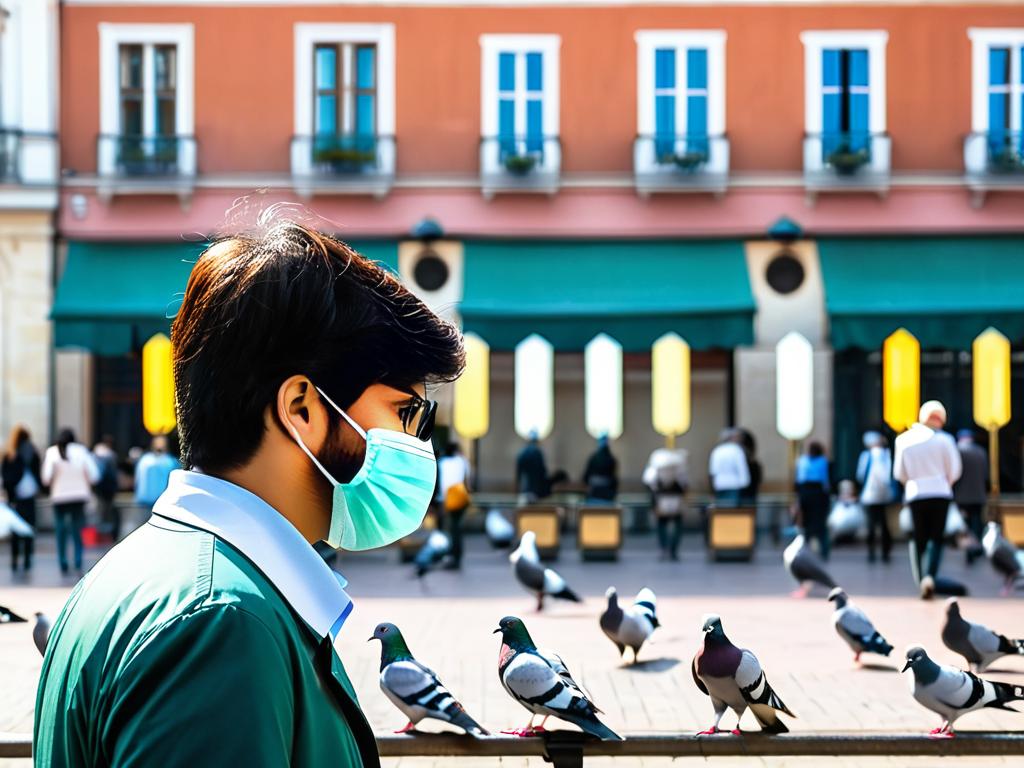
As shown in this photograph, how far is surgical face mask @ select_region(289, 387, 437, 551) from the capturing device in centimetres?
204

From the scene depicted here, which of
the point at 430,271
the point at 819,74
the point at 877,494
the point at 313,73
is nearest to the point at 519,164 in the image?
the point at 430,271

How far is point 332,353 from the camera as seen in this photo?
6.23 ft

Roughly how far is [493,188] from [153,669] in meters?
23.0

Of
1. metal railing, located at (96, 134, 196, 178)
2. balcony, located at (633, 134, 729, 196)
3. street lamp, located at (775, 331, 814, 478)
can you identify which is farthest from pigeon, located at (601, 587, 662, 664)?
metal railing, located at (96, 134, 196, 178)

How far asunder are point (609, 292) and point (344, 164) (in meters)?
4.98

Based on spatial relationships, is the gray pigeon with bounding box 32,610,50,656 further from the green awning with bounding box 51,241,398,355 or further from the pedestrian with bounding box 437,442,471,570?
the green awning with bounding box 51,241,398,355

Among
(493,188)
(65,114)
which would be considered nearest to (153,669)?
(493,188)

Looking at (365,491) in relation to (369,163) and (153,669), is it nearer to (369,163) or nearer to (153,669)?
A: (153,669)

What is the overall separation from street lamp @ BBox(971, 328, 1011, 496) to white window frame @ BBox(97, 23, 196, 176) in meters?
13.3

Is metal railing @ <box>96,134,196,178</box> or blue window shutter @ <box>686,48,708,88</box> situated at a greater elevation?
blue window shutter @ <box>686,48,708,88</box>

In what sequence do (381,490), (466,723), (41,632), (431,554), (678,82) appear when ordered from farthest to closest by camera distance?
(678,82), (431,554), (41,632), (466,723), (381,490)

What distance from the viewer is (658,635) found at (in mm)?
11867

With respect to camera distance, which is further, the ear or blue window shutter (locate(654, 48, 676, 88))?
blue window shutter (locate(654, 48, 676, 88))

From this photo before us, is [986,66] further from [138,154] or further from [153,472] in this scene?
[153,472]
